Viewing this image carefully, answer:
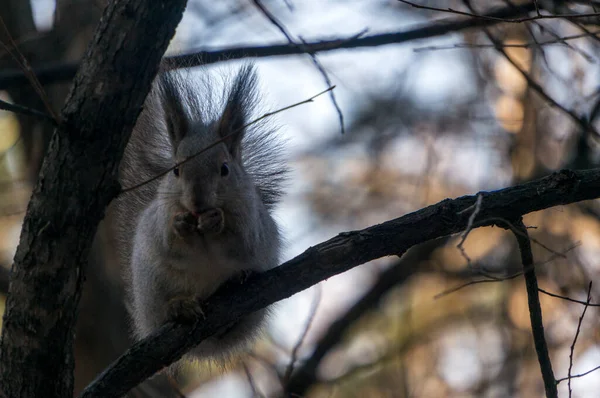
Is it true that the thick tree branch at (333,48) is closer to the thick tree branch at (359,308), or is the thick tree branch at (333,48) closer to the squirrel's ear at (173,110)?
the squirrel's ear at (173,110)

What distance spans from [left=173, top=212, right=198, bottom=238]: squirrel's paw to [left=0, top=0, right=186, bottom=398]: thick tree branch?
2.41 feet

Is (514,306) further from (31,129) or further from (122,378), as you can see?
(122,378)

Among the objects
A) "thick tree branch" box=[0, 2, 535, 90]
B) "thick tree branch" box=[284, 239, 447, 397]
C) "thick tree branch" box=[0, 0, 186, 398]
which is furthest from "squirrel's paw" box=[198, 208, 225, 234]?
"thick tree branch" box=[284, 239, 447, 397]

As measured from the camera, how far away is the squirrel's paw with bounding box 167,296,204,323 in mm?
2736

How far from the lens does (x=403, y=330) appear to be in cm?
633

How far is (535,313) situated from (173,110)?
1.75 m

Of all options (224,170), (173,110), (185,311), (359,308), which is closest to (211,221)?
(224,170)

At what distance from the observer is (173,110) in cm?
329

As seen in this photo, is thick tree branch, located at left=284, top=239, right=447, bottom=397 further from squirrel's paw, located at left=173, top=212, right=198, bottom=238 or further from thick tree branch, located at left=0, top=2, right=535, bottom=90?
squirrel's paw, located at left=173, top=212, right=198, bottom=238

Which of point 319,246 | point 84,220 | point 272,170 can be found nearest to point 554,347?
point 272,170

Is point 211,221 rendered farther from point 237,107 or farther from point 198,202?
point 237,107

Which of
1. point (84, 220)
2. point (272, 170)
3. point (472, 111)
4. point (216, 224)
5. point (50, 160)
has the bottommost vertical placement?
point (84, 220)

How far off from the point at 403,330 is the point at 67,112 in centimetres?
469

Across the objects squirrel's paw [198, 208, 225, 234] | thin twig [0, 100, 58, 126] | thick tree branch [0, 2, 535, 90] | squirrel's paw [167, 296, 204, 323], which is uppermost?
thick tree branch [0, 2, 535, 90]
